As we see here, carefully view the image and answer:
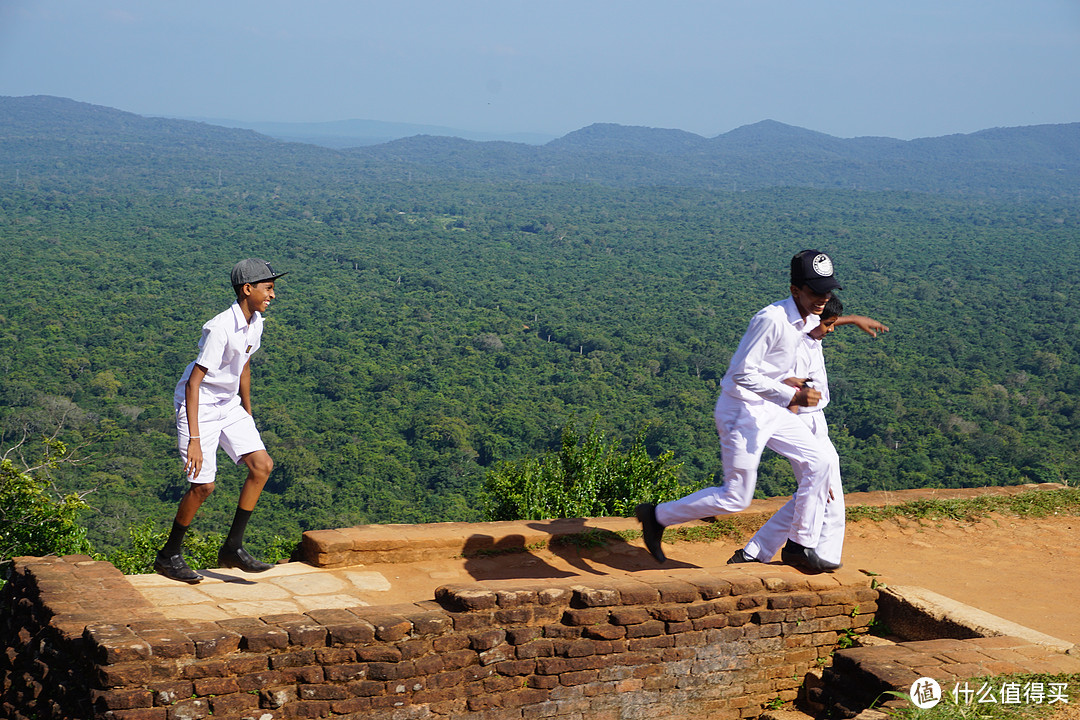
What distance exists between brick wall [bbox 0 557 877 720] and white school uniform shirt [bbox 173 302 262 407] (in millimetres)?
888

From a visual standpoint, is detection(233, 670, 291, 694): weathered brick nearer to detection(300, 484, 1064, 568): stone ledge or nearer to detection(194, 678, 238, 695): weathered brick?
detection(194, 678, 238, 695): weathered brick

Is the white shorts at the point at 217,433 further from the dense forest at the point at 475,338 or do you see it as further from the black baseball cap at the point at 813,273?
the dense forest at the point at 475,338

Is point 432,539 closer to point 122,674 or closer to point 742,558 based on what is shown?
point 742,558

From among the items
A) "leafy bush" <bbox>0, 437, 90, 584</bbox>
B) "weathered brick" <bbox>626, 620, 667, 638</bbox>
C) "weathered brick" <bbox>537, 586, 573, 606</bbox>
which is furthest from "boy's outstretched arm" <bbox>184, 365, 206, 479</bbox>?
"leafy bush" <bbox>0, 437, 90, 584</bbox>

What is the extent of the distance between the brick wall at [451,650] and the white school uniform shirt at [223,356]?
888 millimetres

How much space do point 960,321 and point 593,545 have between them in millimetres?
85620

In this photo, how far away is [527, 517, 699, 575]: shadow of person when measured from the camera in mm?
5637

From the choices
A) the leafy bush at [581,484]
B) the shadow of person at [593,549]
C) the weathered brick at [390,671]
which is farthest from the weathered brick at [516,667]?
the leafy bush at [581,484]

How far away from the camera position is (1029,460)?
150 feet

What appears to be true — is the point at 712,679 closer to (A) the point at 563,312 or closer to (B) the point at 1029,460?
(B) the point at 1029,460

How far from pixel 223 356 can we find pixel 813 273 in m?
2.76

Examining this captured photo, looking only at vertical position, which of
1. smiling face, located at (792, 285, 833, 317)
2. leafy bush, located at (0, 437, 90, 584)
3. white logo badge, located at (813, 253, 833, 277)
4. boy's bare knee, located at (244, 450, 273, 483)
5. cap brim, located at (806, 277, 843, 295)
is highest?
white logo badge, located at (813, 253, 833, 277)

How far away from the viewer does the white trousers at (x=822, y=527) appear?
191 inches

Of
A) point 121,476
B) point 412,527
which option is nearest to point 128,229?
point 121,476
